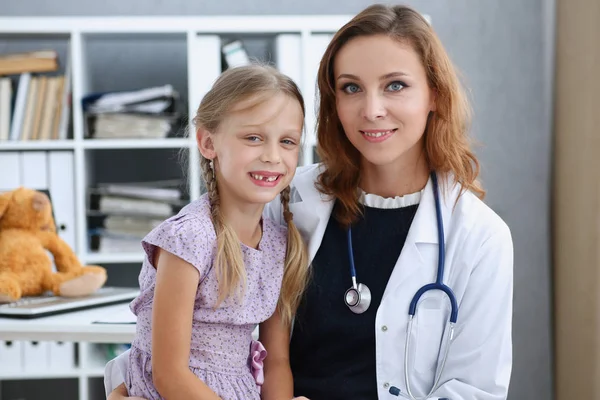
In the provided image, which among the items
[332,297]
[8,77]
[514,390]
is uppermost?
[8,77]

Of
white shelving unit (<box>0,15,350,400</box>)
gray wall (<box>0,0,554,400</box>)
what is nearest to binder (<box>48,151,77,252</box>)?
white shelving unit (<box>0,15,350,400</box>)

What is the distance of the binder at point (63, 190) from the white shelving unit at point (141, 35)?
0.6 inches

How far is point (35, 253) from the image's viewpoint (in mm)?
1926

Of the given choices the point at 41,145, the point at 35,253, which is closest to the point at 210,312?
the point at 35,253

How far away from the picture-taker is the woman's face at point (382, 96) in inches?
54.2

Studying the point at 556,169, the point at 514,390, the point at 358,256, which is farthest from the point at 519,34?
the point at 358,256

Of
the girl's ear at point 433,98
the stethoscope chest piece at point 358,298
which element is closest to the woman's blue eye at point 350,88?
the girl's ear at point 433,98

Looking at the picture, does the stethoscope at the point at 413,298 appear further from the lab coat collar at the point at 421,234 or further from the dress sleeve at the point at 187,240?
the dress sleeve at the point at 187,240

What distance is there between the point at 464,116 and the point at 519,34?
1988 mm

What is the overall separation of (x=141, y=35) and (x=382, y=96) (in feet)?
5.83

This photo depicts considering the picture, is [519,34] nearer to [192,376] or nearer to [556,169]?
[556,169]

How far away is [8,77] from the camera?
2.94 m

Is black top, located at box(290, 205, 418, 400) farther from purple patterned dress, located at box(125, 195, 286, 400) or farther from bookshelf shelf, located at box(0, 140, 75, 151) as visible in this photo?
bookshelf shelf, located at box(0, 140, 75, 151)

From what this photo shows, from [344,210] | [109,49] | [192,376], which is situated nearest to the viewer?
[192,376]
